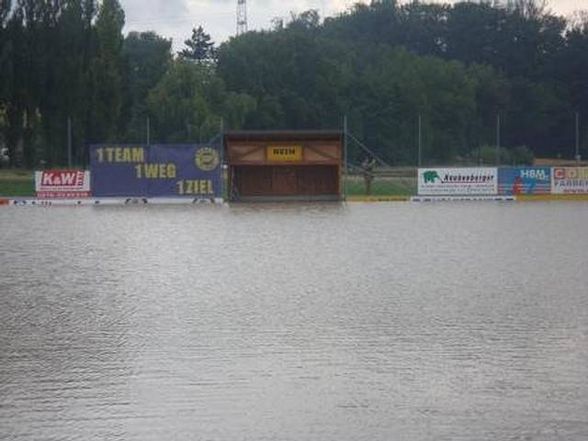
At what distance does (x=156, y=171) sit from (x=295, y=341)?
37.0 meters

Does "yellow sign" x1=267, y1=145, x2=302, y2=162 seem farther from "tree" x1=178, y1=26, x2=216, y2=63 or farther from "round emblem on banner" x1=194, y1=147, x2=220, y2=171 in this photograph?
"tree" x1=178, y1=26, x2=216, y2=63

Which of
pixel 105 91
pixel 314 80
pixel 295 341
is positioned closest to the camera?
pixel 295 341

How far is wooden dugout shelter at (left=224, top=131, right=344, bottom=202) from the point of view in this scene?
4728 cm

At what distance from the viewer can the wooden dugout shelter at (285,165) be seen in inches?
1861

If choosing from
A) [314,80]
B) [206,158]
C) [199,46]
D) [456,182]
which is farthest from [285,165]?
[199,46]

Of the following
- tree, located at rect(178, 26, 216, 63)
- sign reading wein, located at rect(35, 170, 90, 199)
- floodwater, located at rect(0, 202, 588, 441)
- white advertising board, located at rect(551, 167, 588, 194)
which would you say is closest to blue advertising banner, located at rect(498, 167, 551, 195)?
white advertising board, located at rect(551, 167, 588, 194)

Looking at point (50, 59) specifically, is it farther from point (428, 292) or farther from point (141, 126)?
point (428, 292)

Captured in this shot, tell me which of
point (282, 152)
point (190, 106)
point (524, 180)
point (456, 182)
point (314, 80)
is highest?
point (314, 80)

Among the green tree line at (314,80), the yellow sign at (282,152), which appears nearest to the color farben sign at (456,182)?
the yellow sign at (282,152)

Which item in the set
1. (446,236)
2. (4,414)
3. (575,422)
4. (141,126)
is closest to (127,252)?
(446,236)

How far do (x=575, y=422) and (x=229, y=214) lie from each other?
98.5 ft

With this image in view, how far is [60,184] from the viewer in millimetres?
49344

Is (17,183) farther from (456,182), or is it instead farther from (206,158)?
(456,182)

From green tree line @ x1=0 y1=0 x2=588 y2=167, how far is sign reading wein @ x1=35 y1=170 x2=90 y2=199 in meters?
9.78
